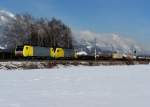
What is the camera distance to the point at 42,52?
7638 centimetres

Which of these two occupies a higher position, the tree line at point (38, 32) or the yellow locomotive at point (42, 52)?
the tree line at point (38, 32)

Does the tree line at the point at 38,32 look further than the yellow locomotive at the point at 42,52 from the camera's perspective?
Yes

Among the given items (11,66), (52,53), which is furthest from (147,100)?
(52,53)

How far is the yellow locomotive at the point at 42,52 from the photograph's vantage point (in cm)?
7006

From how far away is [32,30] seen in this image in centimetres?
11300

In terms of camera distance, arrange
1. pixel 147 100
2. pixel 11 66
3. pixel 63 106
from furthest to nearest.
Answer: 1. pixel 11 66
2. pixel 147 100
3. pixel 63 106

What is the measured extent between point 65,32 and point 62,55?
33.8m

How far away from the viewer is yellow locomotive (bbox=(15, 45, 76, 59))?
70062 millimetres

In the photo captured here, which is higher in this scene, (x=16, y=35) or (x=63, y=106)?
(x=16, y=35)

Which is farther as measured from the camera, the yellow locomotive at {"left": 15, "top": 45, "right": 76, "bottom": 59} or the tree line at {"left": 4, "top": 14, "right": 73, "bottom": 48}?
the tree line at {"left": 4, "top": 14, "right": 73, "bottom": 48}

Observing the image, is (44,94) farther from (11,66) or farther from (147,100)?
(11,66)

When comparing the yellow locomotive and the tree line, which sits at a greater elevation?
the tree line

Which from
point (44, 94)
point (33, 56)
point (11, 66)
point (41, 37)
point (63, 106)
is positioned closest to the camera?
point (63, 106)

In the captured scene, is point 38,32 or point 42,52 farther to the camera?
point 38,32
